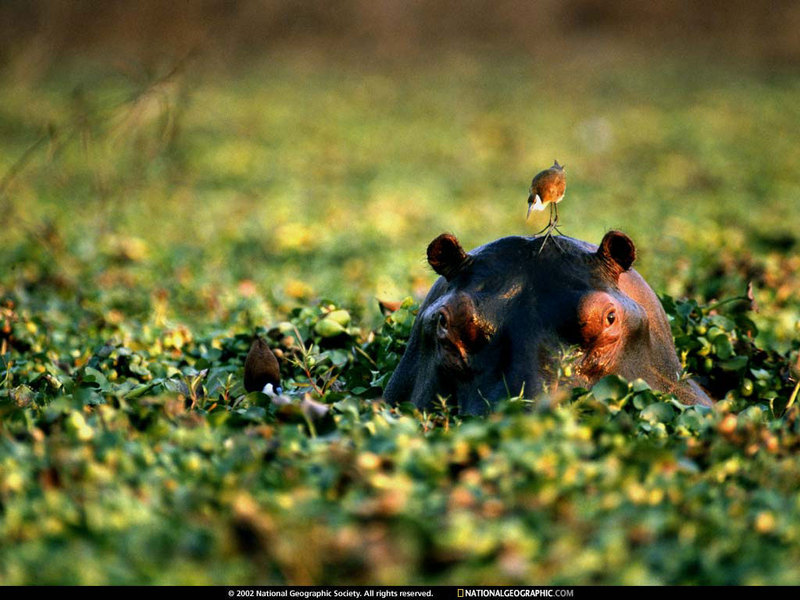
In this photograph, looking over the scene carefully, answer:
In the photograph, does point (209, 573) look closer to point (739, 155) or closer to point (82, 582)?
point (82, 582)

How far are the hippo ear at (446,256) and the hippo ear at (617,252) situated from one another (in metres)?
0.55

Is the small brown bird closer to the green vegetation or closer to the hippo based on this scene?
the green vegetation

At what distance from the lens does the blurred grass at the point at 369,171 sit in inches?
361

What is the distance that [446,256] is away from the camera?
15.0 feet

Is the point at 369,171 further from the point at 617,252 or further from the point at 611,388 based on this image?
the point at 611,388

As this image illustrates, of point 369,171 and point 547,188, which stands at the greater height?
point 369,171

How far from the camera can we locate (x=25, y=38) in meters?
18.5

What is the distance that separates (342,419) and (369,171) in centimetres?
1388

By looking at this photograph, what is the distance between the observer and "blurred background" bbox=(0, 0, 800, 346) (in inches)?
357

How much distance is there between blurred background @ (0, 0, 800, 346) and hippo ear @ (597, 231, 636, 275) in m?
1.68
